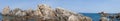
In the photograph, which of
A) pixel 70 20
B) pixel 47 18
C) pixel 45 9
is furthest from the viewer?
pixel 45 9

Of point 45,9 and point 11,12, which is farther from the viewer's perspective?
point 11,12

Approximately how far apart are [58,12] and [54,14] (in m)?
0.70

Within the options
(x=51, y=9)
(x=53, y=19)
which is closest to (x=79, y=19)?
(x=53, y=19)

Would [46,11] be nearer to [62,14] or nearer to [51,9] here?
[51,9]

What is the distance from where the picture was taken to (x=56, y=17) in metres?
52.2

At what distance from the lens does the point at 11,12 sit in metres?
104

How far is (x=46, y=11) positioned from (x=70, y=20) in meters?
14.7

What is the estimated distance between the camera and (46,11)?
2299 inches

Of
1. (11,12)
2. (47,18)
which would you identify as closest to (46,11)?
(47,18)

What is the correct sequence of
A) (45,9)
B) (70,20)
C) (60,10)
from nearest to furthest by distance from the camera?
(70,20), (60,10), (45,9)

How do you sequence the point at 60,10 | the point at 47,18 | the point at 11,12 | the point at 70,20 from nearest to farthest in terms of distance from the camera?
the point at 70,20 < the point at 47,18 < the point at 60,10 < the point at 11,12

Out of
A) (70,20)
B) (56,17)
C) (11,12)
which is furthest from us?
(11,12)

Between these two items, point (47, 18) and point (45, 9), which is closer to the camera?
point (47, 18)

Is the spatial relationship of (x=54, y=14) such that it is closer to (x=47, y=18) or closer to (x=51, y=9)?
(x=51, y=9)
